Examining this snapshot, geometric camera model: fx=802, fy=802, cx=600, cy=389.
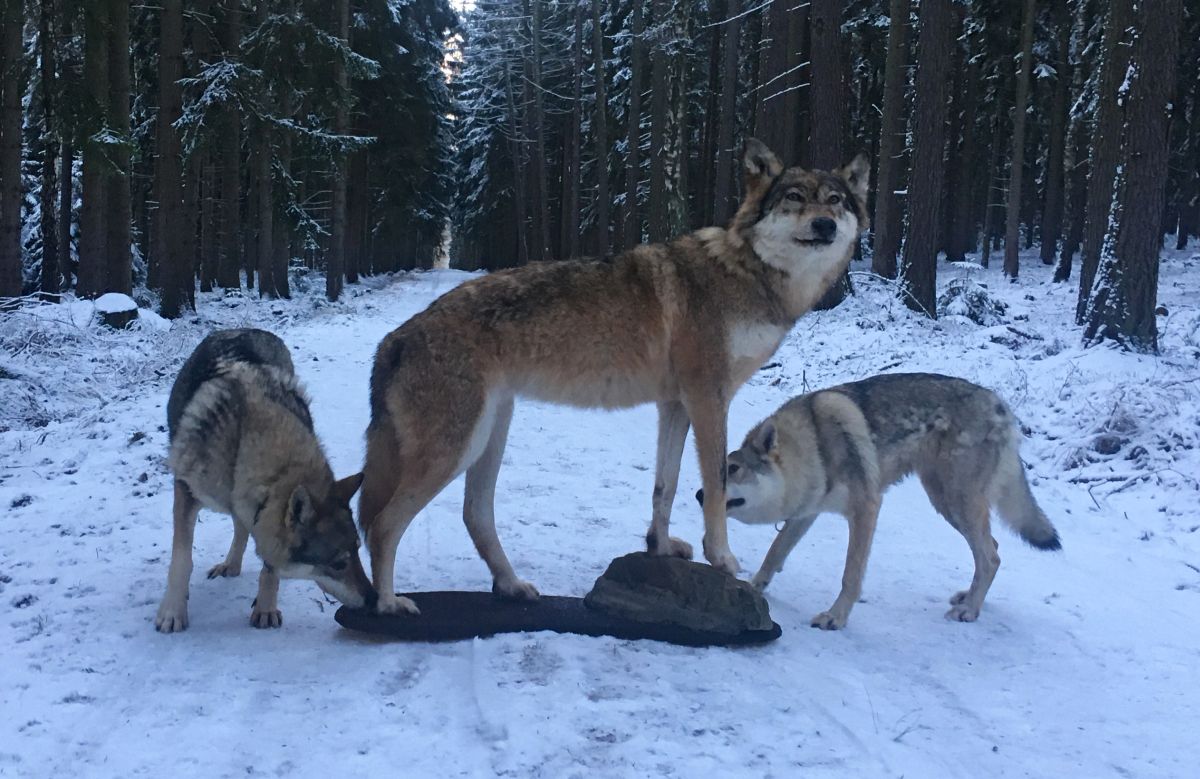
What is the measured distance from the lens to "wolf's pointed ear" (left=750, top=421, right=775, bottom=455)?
5.57 meters

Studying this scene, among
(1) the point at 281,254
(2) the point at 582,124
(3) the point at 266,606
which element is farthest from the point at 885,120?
(2) the point at 582,124

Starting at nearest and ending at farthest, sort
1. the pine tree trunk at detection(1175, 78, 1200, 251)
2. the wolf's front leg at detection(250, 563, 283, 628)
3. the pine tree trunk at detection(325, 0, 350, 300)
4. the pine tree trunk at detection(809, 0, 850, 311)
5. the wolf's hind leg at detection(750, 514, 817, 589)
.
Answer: the wolf's front leg at detection(250, 563, 283, 628) → the wolf's hind leg at detection(750, 514, 817, 589) → the pine tree trunk at detection(809, 0, 850, 311) → the pine tree trunk at detection(325, 0, 350, 300) → the pine tree trunk at detection(1175, 78, 1200, 251)

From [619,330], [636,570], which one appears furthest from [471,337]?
[636,570]

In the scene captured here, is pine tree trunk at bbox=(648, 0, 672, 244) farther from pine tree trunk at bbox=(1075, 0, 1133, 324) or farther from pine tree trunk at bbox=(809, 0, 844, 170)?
A: pine tree trunk at bbox=(1075, 0, 1133, 324)

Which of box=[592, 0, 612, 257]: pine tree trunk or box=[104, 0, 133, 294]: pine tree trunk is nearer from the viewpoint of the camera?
box=[104, 0, 133, 294]: pine tree trunk

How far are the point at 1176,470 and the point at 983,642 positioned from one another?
4.21 metres

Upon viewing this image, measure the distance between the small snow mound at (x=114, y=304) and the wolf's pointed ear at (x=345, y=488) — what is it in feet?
37.0

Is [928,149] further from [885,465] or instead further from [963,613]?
[963,613]

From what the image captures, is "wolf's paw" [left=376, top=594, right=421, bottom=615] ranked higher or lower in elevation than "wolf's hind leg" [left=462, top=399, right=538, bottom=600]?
lower

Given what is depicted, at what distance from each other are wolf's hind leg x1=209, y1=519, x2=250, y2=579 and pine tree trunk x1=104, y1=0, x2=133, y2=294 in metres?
9.79

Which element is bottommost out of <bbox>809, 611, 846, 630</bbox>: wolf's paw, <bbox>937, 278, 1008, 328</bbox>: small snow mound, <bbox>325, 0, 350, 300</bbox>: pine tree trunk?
<bbox>809, 611, 846, 630</bbox>: wolf's paw

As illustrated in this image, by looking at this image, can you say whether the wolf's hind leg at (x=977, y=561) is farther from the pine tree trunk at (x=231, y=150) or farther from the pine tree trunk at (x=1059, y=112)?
the pine tree trunk at (x=1059, y=112)

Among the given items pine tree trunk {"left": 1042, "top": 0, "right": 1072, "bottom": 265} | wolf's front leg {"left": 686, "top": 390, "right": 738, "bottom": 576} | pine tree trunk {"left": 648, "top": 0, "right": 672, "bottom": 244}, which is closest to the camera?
wolf's front leg {"left": 686, "top": 390, "right": 738, "bottom": 576}

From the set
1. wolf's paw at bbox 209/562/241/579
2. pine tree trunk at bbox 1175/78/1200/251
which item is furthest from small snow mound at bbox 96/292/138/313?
pine tree trunk at bbox 1175/78/1200/251
